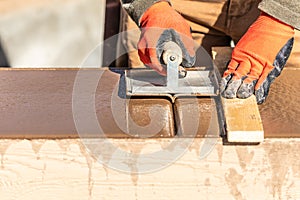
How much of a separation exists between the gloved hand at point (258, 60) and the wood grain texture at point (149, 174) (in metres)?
0.19

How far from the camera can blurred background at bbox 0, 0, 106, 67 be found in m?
3.84

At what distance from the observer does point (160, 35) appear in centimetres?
177

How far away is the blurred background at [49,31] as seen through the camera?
3.84 m

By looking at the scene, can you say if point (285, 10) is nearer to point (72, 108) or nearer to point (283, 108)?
point (283, 108)

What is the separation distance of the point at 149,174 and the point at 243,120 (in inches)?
10.6

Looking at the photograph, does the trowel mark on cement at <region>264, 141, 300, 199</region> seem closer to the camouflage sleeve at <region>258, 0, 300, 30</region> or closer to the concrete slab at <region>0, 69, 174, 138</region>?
the concrete slab at <region>0, 69, 174, 138</region>

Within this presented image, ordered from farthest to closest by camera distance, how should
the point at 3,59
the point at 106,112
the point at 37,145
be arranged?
the point at 3,59 → the point at 106,112 → the point at 37,145

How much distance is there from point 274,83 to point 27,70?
2.47 ft

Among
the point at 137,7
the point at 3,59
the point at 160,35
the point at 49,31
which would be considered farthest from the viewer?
the point at 49,31

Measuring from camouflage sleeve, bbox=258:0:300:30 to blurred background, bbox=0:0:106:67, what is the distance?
91.2 inches

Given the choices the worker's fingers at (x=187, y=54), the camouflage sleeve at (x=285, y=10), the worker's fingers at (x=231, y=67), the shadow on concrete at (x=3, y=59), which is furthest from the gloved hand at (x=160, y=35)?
the shadow on concrete at (x=3, y=59)

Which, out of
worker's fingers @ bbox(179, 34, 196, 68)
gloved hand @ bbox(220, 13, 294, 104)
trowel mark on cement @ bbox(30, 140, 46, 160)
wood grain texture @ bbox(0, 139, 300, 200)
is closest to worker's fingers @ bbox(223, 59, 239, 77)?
gloved hand @ bbox(220, 13, 294, 104)

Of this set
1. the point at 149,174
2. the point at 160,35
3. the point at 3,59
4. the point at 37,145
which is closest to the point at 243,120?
the point at 149,174

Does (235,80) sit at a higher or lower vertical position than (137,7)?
lower
